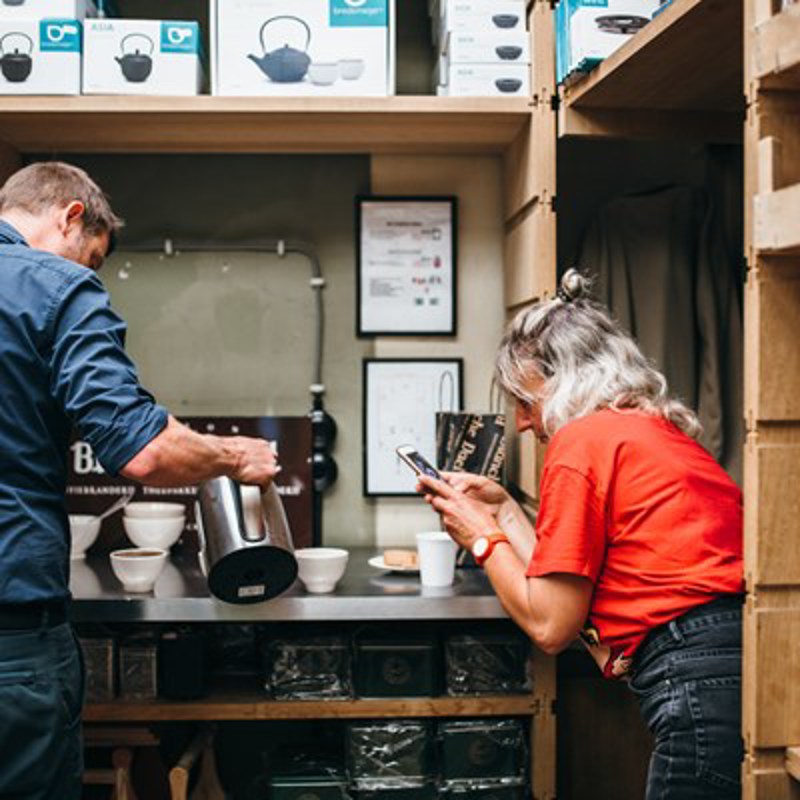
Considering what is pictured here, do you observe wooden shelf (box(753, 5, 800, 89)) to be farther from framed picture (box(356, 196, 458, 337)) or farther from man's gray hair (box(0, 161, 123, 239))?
framed picture (box(356, 196, 458, 337))

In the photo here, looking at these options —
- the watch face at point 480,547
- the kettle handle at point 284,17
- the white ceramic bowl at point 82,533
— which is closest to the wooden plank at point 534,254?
the kettle handle at point 284,17

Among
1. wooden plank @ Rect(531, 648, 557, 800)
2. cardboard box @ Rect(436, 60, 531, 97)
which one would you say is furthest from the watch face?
cardboard box @ Rect(436, 60, 531, 97)

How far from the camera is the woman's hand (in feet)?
5.98

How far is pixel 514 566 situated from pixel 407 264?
52.6 inches

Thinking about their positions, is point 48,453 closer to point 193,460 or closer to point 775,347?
point 193,460

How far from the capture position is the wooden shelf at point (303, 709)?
2.29 meters

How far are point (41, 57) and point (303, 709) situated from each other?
1.62 metres

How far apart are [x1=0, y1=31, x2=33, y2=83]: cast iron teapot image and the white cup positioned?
4.67ft

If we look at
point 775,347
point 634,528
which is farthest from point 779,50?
point 634,528

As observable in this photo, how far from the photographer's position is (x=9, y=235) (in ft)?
5.82

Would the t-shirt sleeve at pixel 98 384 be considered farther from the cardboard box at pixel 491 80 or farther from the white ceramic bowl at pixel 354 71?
the cardboard box at pixel 491 80

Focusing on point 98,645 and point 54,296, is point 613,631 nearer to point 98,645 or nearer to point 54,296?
point 54,296

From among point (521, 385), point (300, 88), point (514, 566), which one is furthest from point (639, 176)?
point (514, 566)

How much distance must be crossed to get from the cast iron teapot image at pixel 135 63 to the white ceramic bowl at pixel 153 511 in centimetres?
105
